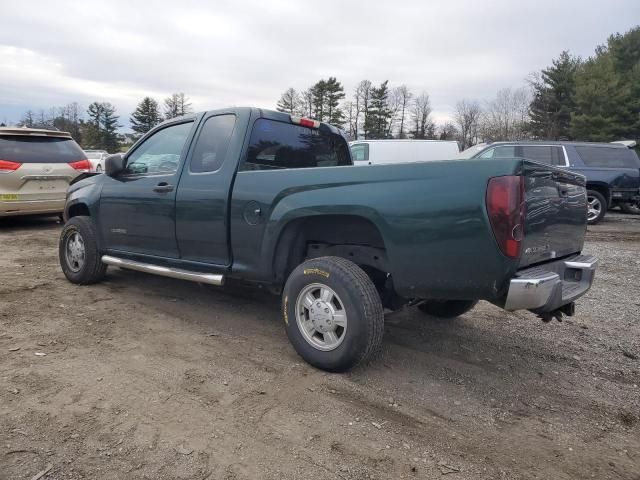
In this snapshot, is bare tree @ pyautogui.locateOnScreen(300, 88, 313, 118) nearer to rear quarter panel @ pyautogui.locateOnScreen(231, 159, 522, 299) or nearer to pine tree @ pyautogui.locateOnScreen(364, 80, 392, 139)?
pine tree @ pyautogui.locateOnScreen(364, 80, 392, 139)

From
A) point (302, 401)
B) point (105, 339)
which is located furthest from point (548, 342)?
point (105, 339)

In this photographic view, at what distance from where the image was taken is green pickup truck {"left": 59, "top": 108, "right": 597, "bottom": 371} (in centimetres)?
269

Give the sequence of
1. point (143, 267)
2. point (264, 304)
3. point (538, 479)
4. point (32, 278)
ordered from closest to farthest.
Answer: point (538, 479), point (143, 267), point (264, 304), point (32, 278)

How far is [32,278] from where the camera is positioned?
18.1 ft

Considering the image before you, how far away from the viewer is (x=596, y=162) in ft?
38.6

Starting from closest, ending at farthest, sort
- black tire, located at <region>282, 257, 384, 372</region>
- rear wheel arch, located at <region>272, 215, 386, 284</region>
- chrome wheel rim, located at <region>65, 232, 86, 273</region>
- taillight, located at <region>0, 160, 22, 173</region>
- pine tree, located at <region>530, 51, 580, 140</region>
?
black tire, located at <region>282, 257, 384, 372</region>
rear wheel arch, located at <region>272, 215, 386, 284</region>
chrome wheel rim, located at <region>65, 232, 86, 273</region>
taillight, located at <region>0, 160, 22, 173</region>
pine tree, located at <region>530, 51, 580, 140</region>

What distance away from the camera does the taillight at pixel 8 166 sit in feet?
26.8

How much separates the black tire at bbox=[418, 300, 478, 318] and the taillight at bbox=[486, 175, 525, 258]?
5.45 feet

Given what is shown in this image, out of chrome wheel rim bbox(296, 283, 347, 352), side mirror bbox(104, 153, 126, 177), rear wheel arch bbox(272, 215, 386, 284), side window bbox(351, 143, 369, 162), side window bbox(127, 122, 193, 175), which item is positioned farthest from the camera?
side window bbox(351, 143, 369, 162)

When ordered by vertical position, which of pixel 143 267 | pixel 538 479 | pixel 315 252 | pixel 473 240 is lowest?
pixel 538 479

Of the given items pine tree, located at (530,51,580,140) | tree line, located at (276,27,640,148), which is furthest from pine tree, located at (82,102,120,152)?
pine tree, located at (530,51,580,140)

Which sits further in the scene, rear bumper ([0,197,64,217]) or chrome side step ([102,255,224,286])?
rear bumper ([0,197,64,217])

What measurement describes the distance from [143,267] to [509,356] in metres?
3.41

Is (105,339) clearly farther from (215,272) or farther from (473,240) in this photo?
(473,240)
